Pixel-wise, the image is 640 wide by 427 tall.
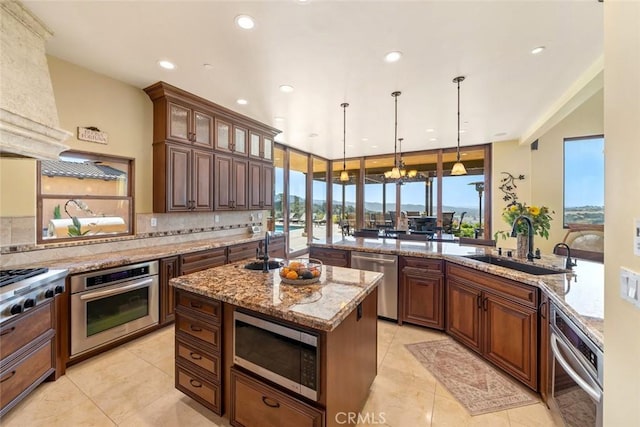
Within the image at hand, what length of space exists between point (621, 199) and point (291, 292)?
61.1 inches

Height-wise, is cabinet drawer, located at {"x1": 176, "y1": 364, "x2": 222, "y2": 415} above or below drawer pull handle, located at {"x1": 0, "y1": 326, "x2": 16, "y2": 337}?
below

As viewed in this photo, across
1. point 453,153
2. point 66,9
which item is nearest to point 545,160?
point 453,153

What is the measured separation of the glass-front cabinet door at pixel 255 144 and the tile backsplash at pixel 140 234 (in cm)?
112

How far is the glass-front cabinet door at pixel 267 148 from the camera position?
4887 millimetres

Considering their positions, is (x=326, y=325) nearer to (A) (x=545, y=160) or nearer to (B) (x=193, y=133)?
(B) (x=193, y=133)

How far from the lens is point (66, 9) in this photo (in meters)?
1.94

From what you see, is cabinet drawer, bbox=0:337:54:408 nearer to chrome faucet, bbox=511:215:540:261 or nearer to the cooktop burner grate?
the cooktop burner grate

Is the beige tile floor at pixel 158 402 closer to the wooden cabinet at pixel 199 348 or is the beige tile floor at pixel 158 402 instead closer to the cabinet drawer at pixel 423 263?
the wooden cabinet at pixel 199 348

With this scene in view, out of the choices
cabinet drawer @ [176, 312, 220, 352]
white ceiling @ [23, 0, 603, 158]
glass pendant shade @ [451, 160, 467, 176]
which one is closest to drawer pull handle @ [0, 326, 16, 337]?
cabinet drawer @ [176, 312, 220, 352]

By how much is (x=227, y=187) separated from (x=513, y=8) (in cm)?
385

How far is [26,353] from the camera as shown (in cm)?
184

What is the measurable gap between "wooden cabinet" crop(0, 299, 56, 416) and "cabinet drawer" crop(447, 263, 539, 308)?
3.63 meters

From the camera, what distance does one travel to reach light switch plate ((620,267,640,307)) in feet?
2.73

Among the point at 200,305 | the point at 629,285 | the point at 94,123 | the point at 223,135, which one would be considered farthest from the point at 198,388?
the point at 223,135
